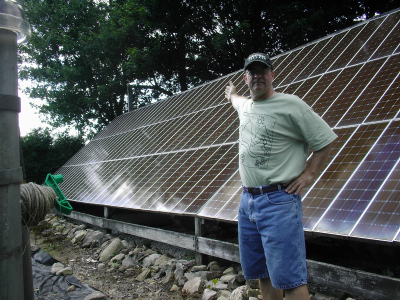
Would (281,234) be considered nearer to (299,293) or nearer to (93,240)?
(299,293)

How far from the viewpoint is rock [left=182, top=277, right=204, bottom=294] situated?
15.5 feet

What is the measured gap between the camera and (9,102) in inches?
81.4

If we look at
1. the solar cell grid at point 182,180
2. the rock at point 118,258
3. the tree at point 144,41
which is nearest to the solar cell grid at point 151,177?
the solar cell grid at point 182,180

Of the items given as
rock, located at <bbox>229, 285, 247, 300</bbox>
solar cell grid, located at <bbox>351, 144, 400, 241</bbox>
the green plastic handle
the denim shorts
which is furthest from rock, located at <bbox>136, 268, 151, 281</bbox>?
the denim shorts

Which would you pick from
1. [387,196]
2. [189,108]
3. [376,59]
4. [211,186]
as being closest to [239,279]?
[211,186]

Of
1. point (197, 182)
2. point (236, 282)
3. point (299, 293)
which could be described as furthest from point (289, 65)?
point (299, 293)

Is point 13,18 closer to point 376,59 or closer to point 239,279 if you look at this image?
point 239,279

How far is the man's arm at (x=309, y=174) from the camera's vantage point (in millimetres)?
2504

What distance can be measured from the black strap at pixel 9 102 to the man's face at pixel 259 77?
1.59 metres

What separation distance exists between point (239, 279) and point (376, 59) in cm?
434

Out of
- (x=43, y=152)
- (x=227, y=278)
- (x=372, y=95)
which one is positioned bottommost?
(x=227, y=278)

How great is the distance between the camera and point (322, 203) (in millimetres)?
4098

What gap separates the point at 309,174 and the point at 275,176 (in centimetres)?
25

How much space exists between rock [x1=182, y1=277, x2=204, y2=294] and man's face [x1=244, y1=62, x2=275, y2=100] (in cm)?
308
